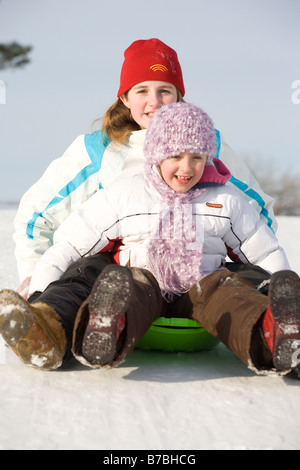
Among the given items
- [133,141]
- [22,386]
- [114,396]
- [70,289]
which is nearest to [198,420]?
[114,396]

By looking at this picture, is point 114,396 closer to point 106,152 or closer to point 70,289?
point 70,289

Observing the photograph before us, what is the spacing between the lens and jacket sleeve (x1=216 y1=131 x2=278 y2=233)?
2.23 meters

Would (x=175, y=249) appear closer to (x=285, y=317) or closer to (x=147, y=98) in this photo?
(x=285, y=317)

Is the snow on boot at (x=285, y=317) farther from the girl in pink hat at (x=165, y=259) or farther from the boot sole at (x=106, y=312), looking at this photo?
the boot sole at (x=106, y=312)

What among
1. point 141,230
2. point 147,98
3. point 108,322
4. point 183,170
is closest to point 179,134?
point 183,170

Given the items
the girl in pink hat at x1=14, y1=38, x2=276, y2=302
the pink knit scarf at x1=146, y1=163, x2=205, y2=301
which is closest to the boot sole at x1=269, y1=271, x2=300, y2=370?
the pink knit scarf at x1=146, y1=163, x2=205, y2=301

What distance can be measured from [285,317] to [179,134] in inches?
26.0

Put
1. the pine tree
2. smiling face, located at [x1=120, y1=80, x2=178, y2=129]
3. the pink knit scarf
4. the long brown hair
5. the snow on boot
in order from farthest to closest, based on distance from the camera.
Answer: the pine tree → the long brown hair → smiling face, located at [x1=120, y1=80, x2=178, y2=129] → the pink knit scarf → the snow on boot

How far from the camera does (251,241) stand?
168 centimetres

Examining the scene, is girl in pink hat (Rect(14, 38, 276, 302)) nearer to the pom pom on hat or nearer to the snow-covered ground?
the pom pom on hat

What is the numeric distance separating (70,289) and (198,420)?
20.6 inches

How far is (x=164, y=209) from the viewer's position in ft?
5.30

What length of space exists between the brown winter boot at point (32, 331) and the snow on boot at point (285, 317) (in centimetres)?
47

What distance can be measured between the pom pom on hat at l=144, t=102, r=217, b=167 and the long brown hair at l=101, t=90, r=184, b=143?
0.50 metres
